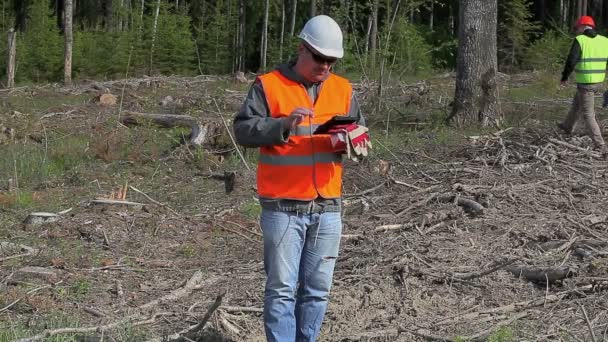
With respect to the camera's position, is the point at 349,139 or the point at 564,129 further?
the point at 564,129

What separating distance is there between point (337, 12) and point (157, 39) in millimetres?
14881

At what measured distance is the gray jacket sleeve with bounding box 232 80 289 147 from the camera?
15.6ft

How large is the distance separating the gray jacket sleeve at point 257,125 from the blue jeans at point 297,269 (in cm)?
44

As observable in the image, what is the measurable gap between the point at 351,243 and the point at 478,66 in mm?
8153

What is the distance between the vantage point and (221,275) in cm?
766

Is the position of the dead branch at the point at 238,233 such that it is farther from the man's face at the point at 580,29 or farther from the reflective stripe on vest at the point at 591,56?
the man's face at the point at 580,29

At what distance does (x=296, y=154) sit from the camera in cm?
495

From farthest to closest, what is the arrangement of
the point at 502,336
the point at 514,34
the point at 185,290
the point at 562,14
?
the point at 562,14
the point at 514,34
the point at 185,290
the point at 502,336

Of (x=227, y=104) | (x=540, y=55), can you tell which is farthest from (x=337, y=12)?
(x=540, y=55)

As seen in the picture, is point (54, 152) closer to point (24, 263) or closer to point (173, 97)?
point (24, 263)

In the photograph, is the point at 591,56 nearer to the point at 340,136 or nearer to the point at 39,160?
the point at 39,160

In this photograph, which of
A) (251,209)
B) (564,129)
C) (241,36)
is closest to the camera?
(251,209)

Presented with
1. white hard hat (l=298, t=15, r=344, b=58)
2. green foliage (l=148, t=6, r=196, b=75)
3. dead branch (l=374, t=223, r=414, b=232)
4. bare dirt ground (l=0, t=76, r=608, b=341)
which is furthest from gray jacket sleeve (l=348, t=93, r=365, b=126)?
green foliage (l=148, t=6, r=196, b=75)

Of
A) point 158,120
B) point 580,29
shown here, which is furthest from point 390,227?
point 158,120
